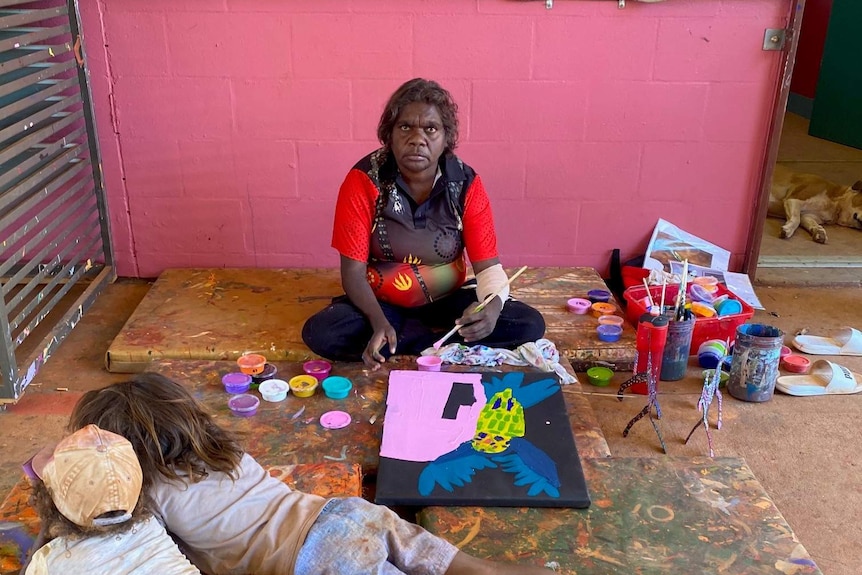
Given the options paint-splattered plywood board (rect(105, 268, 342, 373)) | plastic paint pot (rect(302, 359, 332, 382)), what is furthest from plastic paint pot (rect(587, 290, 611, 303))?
plastic paint pot (rect(302, 359, 332, 382))

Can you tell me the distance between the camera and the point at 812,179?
4.77 metres

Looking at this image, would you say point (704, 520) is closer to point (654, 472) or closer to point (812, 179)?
point (654, 472)

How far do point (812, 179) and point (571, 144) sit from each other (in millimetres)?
2157

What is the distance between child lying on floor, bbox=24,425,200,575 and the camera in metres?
1.27

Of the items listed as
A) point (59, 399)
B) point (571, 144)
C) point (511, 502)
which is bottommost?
point (59, 399)

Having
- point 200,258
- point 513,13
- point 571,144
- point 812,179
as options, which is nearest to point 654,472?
point 571,144

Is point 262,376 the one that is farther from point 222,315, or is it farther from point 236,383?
point 222,315

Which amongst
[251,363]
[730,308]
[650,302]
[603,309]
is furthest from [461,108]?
[251,363]

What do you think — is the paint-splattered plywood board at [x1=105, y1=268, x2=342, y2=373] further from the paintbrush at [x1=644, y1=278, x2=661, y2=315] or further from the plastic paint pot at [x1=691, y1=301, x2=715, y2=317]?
the plastic paint pot at [x1=691, y1=301, x2=715, y2=317]

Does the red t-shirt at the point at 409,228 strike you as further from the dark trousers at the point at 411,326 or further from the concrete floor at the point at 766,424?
the concrete floor at the point at 766,424

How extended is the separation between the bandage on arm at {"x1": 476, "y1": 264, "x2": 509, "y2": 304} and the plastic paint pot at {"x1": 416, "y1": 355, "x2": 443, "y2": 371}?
0.25 meters

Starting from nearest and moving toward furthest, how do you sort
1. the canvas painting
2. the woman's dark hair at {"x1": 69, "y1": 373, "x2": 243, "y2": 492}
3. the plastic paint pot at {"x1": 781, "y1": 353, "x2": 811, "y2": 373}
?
1. the woman's dark hair at {"x1": 69, "y1": 373, "x2": 243, "y2": 492}
2. the canvas painting
3. the plastic paint pot at {"x1": 781, "y1": 353, "x2": 811, "y2": 373}

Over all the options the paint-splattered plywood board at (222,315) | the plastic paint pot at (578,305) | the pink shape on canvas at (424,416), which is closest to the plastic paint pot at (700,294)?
the plastic paint pot at (578,305)

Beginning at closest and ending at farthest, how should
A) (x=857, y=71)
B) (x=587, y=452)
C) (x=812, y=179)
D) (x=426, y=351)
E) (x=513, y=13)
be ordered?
(x=587, y=452), (x=426, y=351), (x=513, y=13), (x=812, y=179), (x=857, y=71)
